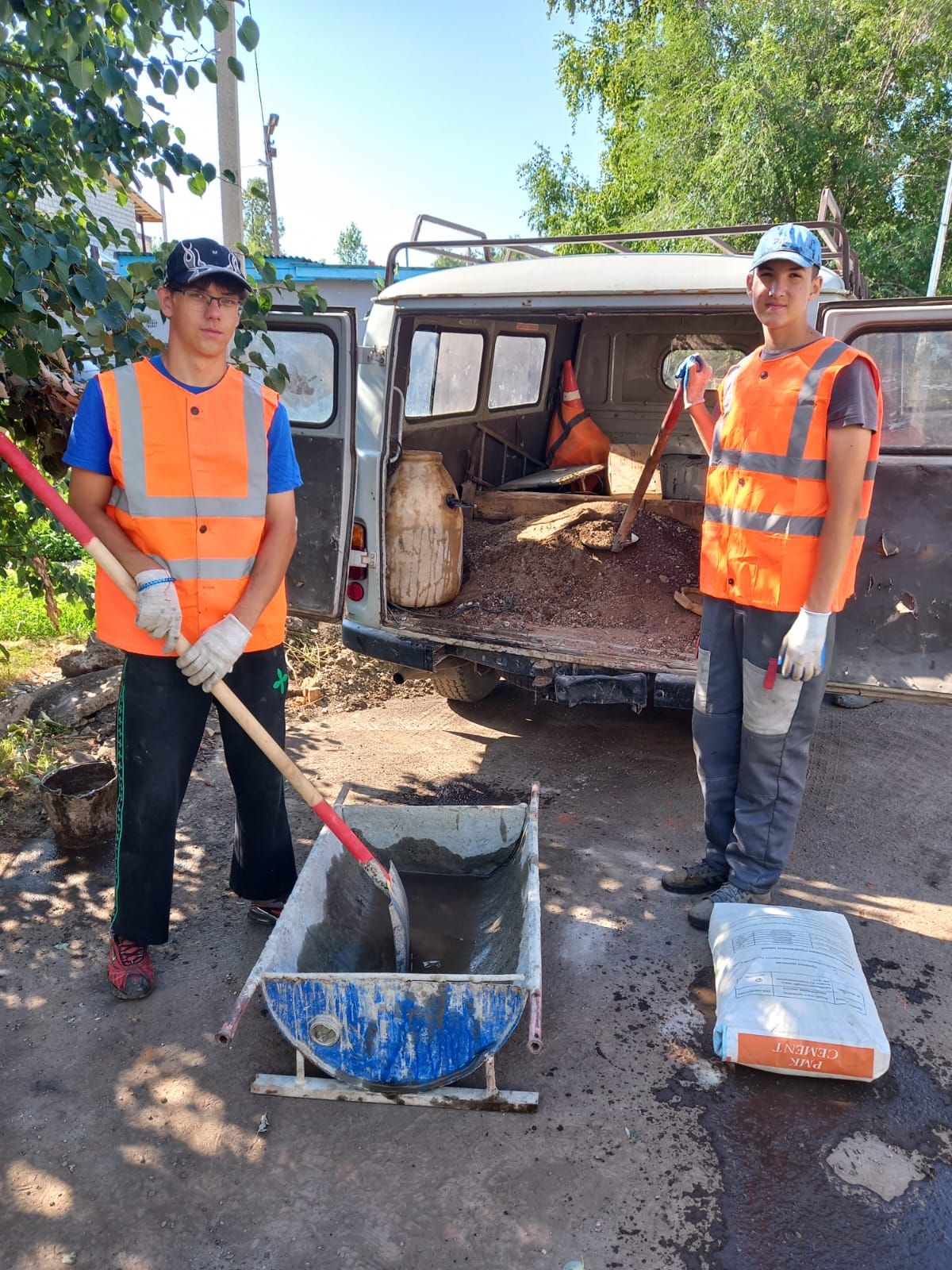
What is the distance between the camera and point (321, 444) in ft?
13.1

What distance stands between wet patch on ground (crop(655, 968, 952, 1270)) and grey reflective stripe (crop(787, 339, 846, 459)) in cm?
184

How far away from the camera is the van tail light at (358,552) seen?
4219 mm

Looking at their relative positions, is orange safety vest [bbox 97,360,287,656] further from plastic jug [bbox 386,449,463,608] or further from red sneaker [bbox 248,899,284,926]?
plastic jug [bbox 386,449,463,608]

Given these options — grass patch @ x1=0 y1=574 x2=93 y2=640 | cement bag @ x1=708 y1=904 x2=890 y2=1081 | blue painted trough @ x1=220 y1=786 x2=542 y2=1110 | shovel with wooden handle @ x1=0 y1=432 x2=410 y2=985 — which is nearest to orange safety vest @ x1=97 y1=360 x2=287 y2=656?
shovel with wooden handle @ x1=0 y1=432 x2=410 y2=985

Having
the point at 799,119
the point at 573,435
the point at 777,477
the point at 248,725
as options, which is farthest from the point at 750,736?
the point at 799,119

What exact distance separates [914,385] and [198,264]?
7.99ft

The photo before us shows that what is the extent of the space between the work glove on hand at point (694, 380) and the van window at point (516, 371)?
289 centimetres

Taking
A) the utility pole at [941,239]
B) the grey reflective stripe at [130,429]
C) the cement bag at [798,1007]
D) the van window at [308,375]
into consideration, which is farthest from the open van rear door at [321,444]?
the utility pole at [941,239]

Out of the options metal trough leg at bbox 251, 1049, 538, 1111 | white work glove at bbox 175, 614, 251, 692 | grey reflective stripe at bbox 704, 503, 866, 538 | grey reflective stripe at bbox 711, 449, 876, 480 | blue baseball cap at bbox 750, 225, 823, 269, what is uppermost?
blue baseball cap at bbox 750, 225, 823, 269

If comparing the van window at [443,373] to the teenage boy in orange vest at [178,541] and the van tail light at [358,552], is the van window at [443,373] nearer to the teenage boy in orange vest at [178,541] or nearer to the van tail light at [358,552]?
the van tail light at [358,552]

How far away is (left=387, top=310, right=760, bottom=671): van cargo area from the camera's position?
435cm

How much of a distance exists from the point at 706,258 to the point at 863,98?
14.1m

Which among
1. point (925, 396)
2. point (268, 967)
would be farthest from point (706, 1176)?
point (925, 396)

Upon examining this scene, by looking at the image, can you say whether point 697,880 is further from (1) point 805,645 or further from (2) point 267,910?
(2) point 267,910
